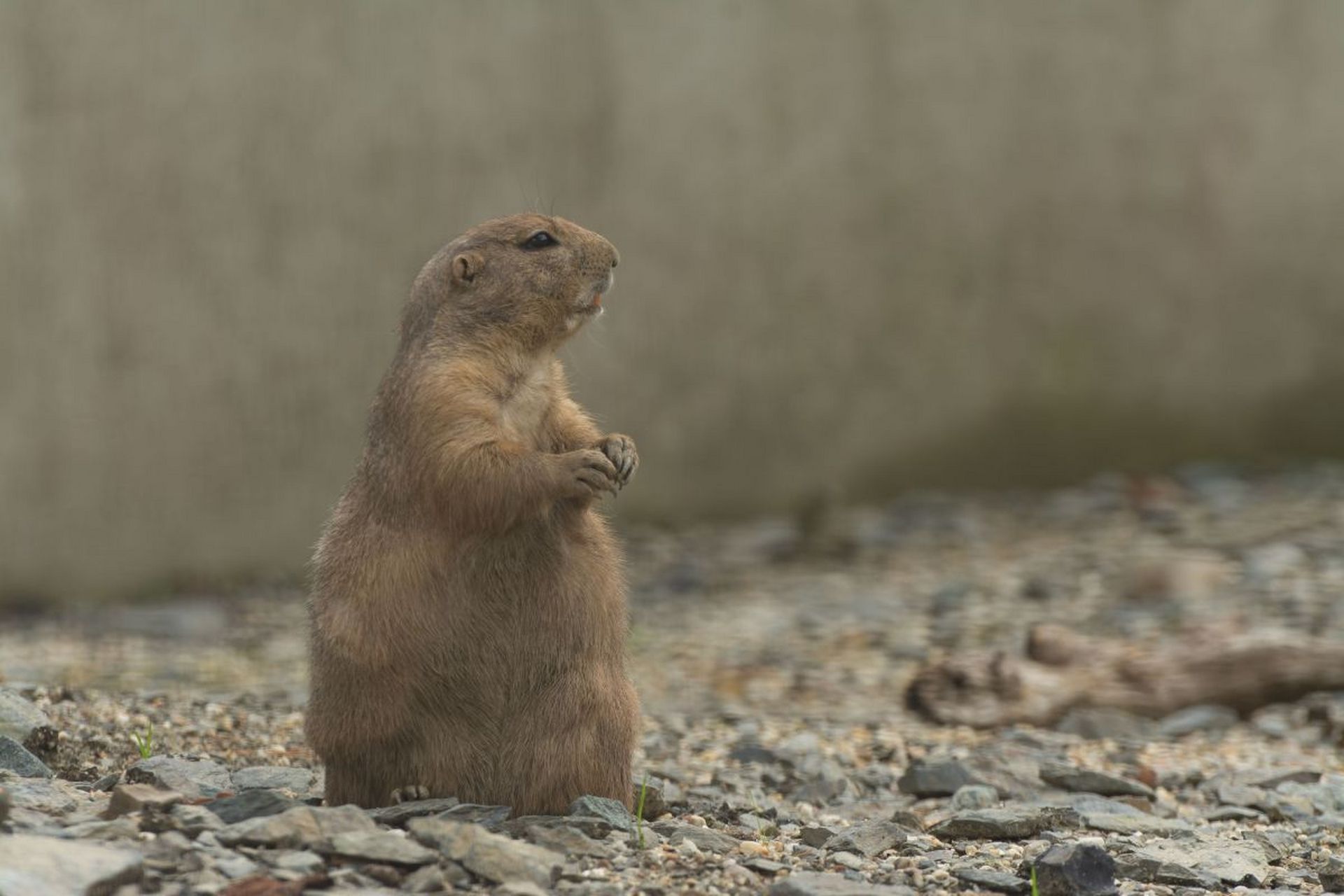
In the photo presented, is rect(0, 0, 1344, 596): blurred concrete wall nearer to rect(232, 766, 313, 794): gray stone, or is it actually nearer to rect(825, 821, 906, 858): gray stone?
rect(232, 766, 313, 794): gray stone

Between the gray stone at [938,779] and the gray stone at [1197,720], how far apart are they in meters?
1.42

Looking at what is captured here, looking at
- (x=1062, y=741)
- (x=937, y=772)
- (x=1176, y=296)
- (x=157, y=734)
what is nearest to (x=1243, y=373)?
(x=1176, y=296)

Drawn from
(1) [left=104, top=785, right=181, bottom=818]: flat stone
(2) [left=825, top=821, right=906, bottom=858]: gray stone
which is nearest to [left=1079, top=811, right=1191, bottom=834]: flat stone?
(2) [left=825, top=821, right=906, bottom=858]: gray stone

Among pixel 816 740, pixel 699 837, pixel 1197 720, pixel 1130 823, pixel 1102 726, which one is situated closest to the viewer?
pixel 699 837

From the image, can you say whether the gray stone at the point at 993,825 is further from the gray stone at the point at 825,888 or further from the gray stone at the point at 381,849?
the gray stone at the point at 381,849

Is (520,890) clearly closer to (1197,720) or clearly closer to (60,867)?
(60,867)

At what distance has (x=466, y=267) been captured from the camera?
4375 millimetres

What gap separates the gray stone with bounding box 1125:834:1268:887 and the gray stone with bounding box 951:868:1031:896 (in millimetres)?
364

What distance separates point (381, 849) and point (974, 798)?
2.29 metres

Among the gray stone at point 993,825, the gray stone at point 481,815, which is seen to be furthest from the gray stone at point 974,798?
the gray stone at point 481,815

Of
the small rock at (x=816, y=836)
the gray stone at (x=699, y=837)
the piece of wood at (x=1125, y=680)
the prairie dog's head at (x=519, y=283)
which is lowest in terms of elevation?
the piece of wood at (x=1125, y=680)

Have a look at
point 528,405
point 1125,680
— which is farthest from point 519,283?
point 1125,680

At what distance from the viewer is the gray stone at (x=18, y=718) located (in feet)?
15.3

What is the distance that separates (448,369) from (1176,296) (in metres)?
7.27
